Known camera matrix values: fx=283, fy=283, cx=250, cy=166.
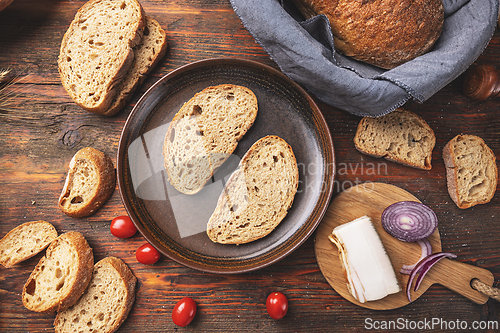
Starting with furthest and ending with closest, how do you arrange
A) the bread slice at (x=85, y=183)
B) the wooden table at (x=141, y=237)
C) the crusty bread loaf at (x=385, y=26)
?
the wooden table at (x=141, y=237)
the bread slice at (x=85, y=183)
the crusty bread loaf at (x=385, y=26)

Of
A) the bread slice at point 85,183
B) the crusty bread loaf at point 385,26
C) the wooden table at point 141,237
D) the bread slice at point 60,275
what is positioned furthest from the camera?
the wooden table at point 141,237

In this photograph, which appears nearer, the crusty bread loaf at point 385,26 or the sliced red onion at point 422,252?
the crusty bread loaf at point 385,26

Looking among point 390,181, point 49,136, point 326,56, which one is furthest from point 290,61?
point 49,136

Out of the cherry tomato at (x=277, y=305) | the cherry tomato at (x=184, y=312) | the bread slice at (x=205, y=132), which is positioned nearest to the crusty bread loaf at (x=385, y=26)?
the bread slice at (x=205, y=132)

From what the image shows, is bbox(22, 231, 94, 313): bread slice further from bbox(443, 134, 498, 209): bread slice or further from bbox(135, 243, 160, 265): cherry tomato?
bbox(443, 134, 498, 209): bread slice

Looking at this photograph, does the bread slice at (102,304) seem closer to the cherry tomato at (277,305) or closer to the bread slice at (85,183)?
the bread slice at (85,183)

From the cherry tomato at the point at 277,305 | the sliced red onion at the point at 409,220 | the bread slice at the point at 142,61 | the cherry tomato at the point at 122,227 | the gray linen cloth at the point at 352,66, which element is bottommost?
the cherry tomato at the point at 277,305

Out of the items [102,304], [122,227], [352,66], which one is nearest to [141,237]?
[122,227]
